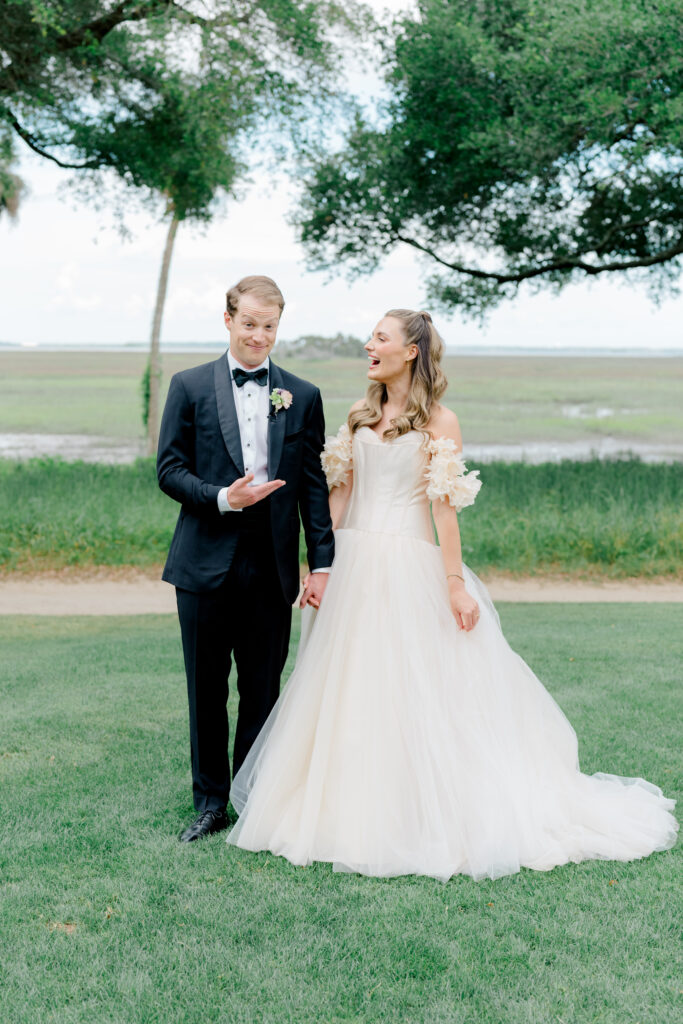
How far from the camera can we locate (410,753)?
3744mm

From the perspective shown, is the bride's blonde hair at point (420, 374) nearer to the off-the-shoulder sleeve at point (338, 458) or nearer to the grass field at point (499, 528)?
the off-the-shoulder sleeve at point (338, 458)

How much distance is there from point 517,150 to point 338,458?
34.1 feet

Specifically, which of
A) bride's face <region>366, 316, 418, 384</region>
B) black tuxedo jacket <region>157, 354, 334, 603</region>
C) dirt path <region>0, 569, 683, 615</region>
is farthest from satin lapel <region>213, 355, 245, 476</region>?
dirt path <region>0, 569, 683, 615</region>

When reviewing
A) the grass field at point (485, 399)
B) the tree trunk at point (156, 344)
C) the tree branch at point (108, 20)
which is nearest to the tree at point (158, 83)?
the tree branch at point (108, 20)

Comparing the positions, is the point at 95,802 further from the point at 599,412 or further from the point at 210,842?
the point at 599,412

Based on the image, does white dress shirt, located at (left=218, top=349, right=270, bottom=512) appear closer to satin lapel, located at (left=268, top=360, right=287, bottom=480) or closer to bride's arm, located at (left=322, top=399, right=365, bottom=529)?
satin lapel, located at (left=268, top=360, right=287, bottom=480)

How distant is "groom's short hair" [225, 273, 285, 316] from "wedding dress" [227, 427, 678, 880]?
66 centimetres

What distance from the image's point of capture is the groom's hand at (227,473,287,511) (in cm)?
351

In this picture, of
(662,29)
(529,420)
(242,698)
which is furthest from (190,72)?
(529,420)

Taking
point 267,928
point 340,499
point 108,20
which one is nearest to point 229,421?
point 340,499

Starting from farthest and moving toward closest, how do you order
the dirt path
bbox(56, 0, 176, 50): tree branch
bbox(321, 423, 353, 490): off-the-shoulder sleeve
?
bbox(56, 0, 176, 50): tree branch, the dirt path, bbox(321, 423, 353, 490): off-the-shoulder sleeve

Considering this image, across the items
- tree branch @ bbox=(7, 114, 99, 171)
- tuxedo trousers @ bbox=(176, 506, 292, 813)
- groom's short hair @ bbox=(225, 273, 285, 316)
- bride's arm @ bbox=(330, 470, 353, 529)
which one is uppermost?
tree branch @ bbox=(7, 114, 99, 171)

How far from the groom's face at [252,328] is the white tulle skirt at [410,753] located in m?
0.79

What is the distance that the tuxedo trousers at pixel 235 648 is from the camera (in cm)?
387
